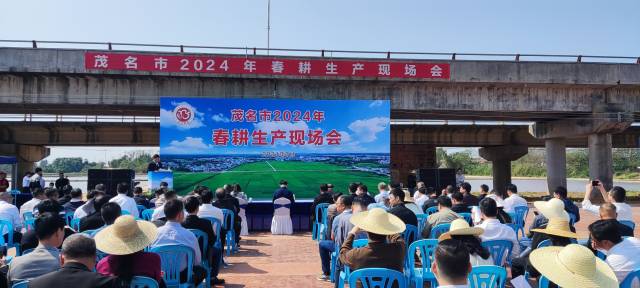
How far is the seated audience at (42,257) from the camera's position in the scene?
335 centimetres

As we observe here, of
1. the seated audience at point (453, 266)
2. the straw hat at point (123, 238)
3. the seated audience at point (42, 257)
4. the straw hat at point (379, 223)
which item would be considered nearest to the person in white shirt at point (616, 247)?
the straw hat at point (379, 223)

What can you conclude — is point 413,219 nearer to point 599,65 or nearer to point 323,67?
point 323,67

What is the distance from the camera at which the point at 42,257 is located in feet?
11.4

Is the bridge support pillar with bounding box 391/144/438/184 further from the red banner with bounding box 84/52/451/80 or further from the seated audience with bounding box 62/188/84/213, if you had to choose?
the seated audience with bounding box 62/188/84/213

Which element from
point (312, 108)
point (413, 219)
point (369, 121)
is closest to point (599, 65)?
point (369, 121)

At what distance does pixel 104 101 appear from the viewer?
1667 cm

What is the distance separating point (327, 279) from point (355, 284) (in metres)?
2.74

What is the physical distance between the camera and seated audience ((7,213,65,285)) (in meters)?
3.35

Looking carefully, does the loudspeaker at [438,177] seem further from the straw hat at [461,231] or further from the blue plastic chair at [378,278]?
the blue plastic chair at [378,278]

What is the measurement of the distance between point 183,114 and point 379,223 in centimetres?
1048

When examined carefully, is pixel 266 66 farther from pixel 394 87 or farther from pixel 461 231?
pixel 461 231

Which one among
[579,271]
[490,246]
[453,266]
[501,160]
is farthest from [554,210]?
[501,160]

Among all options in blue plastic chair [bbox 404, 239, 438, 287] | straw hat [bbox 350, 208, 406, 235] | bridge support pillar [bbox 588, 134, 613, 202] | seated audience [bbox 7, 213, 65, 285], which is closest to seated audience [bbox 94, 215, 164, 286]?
seated audience [bbox 7, 213, 65, 285]

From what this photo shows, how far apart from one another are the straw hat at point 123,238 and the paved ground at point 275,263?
2733 millimetres
